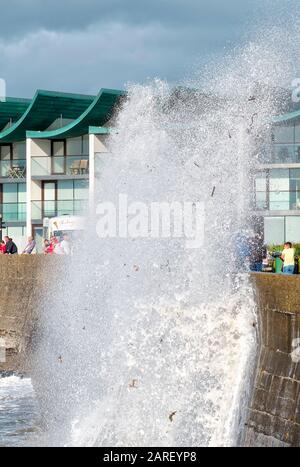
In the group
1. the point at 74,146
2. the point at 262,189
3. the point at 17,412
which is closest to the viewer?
the point at 17,412

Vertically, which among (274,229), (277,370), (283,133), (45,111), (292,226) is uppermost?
(45,111)

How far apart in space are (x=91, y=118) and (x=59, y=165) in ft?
11.8

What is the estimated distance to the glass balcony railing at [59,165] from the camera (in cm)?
5222

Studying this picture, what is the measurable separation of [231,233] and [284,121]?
1189 inches

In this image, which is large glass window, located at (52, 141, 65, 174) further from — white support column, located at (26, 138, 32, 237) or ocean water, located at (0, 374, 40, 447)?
ocean water, located at (0, 374, 40, 447)

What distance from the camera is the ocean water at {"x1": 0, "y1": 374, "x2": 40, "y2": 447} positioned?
17141 mm

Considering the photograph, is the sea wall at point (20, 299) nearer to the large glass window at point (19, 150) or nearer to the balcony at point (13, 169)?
the balcony at point (13, 169)

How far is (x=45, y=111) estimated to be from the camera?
53750 mm

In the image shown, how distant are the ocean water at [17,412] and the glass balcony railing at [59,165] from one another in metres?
28.2

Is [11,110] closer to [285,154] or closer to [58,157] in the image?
[58,157]

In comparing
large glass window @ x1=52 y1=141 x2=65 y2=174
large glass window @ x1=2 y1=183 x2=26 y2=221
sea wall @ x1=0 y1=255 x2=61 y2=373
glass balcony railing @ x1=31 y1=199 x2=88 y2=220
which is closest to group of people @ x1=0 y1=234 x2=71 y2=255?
sea wall @ x1=0 y1=255 x2=61 y2=373

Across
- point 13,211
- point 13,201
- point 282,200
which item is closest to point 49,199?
point 13,211

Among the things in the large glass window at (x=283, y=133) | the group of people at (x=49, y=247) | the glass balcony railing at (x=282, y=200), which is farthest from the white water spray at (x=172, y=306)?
the large glass window at (x=283, y=133)
